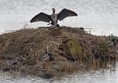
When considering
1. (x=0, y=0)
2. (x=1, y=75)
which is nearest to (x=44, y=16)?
(x=1, y=75)

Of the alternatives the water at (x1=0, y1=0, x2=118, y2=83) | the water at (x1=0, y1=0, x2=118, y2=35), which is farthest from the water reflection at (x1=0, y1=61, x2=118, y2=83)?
the water at (x1=0, y1=0, x2=118, y2=35)

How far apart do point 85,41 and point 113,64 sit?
3.56ft

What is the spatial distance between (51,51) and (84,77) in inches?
64.2

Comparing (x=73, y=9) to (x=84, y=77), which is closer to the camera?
(x=84, y=77)

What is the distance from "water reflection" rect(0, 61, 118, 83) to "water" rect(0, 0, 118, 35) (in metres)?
5.75

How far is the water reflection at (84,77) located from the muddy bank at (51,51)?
0.26m

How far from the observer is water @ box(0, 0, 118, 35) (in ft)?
99.7

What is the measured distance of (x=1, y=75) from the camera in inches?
811

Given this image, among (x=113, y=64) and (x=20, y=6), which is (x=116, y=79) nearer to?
(x=113, y=64)

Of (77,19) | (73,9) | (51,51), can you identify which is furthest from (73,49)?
(73,9)

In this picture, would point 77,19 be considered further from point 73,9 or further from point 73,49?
point 73,49

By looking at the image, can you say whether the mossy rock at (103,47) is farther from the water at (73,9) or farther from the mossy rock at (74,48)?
the water at (73,9)

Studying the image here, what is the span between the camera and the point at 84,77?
20.2m

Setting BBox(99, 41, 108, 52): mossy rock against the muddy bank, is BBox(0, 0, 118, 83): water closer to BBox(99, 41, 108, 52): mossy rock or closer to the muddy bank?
the muddy bank
